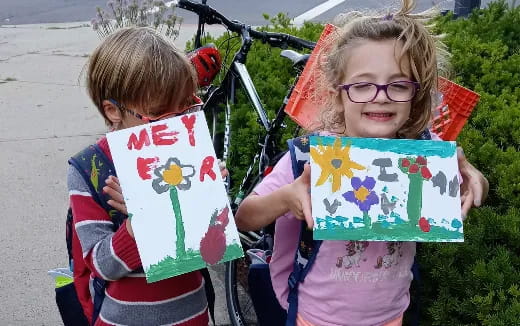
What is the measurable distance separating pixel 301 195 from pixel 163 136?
38cm

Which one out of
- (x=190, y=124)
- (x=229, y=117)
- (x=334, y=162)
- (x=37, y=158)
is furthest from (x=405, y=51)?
(x=37, y=158)

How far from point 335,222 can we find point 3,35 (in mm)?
10528

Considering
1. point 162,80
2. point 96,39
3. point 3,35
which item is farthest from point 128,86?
point 3,35

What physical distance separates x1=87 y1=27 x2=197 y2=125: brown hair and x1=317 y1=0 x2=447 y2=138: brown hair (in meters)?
0.42

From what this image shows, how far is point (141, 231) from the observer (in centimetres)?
150

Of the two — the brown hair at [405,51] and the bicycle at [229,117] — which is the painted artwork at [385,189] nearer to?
the brown hair at [405,51]

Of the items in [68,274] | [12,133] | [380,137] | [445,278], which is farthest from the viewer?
[12,133]

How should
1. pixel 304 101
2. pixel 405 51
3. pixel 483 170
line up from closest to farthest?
pixel 405 51 < pixel 483 170 < pixel 304 101

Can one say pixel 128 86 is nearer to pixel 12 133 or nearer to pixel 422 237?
pixel 422 237

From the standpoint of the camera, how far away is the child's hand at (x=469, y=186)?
1.63m

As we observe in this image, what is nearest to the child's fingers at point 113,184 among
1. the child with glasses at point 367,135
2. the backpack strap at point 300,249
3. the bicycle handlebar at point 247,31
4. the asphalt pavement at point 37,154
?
the child with glasses at point 367,135

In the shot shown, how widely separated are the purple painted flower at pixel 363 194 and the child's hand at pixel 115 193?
0.57m

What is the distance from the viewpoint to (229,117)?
11.4 feet

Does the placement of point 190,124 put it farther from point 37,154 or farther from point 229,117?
point 37,154
